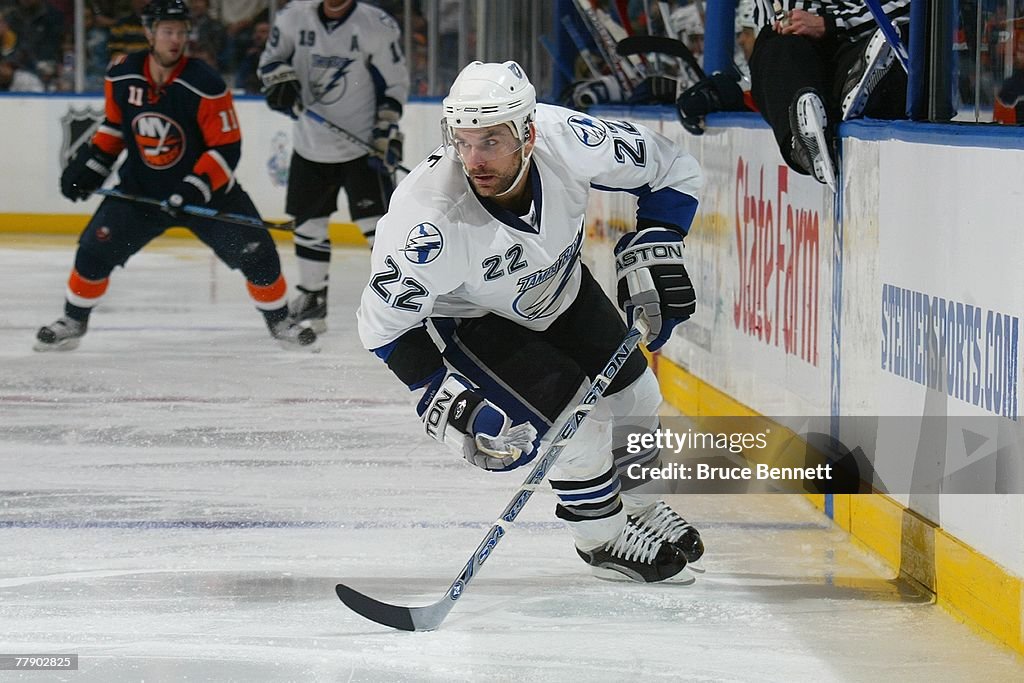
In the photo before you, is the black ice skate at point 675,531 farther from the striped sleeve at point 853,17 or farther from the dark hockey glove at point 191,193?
the dark hockey glove at point 191,193

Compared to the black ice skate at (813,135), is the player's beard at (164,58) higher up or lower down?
higher up

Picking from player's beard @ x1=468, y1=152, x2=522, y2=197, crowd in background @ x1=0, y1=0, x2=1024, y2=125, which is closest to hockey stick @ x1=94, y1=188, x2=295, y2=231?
player's beard @ x1=468, y1=152, x2=522, y2=197

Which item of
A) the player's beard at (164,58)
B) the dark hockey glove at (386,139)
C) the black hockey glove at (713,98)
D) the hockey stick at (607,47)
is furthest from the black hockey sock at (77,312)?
the black hockey glove at (713,98)

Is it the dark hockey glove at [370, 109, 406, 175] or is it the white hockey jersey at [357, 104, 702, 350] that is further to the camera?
the dark hockey glove at [370, 109, 406, 175]

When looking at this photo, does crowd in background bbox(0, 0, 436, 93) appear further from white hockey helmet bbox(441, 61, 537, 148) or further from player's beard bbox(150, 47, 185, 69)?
white hockey helmet bbox(441, 61, 537, 148)

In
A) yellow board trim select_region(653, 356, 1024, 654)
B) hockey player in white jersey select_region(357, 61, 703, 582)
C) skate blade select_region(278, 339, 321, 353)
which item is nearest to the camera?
yellow board trim select_region(653, 356, 1024, 654)

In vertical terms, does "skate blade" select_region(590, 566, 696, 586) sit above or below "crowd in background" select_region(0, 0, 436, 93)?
below

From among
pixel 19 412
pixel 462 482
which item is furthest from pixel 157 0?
pixel 462 482

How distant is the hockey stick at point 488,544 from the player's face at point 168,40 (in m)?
3.12

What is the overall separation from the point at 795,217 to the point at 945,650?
1.45 meters

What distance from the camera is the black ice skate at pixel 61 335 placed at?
5.62 metres

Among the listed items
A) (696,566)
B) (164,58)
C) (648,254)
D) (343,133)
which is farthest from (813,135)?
(343,133)

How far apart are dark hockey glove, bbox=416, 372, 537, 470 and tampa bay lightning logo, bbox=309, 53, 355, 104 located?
12.6 feet

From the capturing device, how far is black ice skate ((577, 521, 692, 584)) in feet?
9.29
